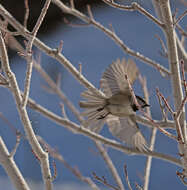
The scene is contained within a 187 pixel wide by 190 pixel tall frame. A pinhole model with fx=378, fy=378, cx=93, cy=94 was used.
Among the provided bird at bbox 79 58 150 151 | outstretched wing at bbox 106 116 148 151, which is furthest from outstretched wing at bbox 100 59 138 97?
outstretched wing at bbox 106 116 148 151

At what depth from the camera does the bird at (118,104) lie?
1.24m

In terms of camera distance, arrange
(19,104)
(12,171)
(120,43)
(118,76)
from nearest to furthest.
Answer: (19,104), (12,171), (118,76), (120,43)

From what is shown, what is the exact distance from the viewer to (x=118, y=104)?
1.26 metres

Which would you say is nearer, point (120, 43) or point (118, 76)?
point (118, 76)

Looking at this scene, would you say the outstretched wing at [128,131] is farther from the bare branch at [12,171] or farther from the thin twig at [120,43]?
the bare branch at [12,171]

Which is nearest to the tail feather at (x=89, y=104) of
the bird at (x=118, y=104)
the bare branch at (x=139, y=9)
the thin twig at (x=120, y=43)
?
the bird at (x=118, y=104)

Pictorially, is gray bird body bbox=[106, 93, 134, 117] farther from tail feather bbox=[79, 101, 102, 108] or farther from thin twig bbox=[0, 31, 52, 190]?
thin twig bbox=[0, 31, 52, 190]

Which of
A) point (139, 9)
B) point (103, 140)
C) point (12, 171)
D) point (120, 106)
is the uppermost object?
point (139, 9)

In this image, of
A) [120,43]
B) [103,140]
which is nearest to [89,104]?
[103,140]

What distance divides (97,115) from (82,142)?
205 centimetres

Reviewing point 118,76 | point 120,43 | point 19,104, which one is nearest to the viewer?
point 19,104

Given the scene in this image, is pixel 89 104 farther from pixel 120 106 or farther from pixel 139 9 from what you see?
pixel 139 9

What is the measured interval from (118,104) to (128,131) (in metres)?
0.11

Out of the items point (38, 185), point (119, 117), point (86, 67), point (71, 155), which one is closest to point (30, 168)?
point (38, 185)
